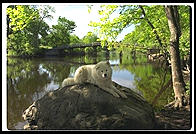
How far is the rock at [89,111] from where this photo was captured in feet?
11.4

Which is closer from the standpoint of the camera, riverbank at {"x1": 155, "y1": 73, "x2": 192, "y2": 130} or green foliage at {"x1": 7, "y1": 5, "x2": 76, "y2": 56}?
riverbank at {"x1": 155, "y1": 73, "x2": 192, "y2": 130}

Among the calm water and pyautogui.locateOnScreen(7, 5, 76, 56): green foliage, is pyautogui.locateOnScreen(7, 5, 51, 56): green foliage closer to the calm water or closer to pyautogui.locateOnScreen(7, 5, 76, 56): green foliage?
→ pyautogui.locateOnScreen(7, 5, 76, 56): green foliage

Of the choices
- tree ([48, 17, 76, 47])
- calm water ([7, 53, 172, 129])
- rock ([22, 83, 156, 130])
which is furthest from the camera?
tree ([48, 17, 76, 47])

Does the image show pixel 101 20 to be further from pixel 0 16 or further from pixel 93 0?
pixel 0 16

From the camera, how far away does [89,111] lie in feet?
12.0

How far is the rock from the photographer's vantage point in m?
3.47

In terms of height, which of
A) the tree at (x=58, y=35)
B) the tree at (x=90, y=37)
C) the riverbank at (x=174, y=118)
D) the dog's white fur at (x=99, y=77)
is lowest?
the riverbank at (x=174, y=118)

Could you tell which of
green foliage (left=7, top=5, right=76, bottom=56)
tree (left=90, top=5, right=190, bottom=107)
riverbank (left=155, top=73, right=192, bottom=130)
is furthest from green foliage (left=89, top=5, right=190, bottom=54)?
riverbank (left=155, top=73, right=192, bottom=130)

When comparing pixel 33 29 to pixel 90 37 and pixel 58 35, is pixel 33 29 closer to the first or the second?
pixel 58 35

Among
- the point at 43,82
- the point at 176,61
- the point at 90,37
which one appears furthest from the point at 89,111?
the point at 43,82

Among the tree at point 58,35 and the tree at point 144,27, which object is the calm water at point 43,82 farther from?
the tree at point 58,35

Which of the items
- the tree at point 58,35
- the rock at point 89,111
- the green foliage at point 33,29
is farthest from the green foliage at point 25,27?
the rock at point 89,111

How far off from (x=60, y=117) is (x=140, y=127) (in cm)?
140

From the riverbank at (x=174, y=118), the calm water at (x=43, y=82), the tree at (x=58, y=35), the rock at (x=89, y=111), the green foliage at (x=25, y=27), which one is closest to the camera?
the rock at (x=89, y=111)
